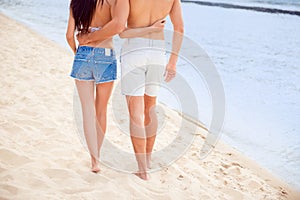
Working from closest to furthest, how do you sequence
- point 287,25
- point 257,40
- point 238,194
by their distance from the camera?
1. point 238,194
2. point 257,40
3. point 287,25

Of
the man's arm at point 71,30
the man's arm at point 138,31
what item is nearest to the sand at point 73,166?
the man's arm at point 71,30

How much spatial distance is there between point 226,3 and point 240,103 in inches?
736

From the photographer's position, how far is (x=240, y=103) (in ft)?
19.0

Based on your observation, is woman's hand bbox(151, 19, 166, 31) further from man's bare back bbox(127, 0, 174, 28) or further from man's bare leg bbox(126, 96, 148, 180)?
man's bare leg bbox(126, 96, 148, 180)

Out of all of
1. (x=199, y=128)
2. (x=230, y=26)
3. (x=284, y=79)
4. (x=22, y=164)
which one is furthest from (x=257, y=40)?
(x=22, y=164)

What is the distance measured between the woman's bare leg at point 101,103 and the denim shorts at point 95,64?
0.07 metres

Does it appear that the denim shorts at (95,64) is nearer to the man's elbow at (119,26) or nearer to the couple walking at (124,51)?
the couple walking at (124,51)

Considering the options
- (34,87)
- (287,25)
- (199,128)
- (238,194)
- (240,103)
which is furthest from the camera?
(287,25)

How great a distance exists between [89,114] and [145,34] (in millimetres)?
734

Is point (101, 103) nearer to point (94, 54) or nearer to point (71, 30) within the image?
point (94, 54)

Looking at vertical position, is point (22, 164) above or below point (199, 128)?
above

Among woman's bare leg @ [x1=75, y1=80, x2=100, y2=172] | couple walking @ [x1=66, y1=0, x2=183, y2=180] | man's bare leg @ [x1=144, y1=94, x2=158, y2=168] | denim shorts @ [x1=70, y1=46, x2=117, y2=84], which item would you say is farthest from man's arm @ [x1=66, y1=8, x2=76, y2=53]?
man's bare leg @ [x1=144, y1=94, x2=158, y2=168]

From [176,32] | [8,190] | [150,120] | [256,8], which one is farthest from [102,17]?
[256,8]

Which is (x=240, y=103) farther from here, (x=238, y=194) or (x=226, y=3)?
(x=226, y=3)
